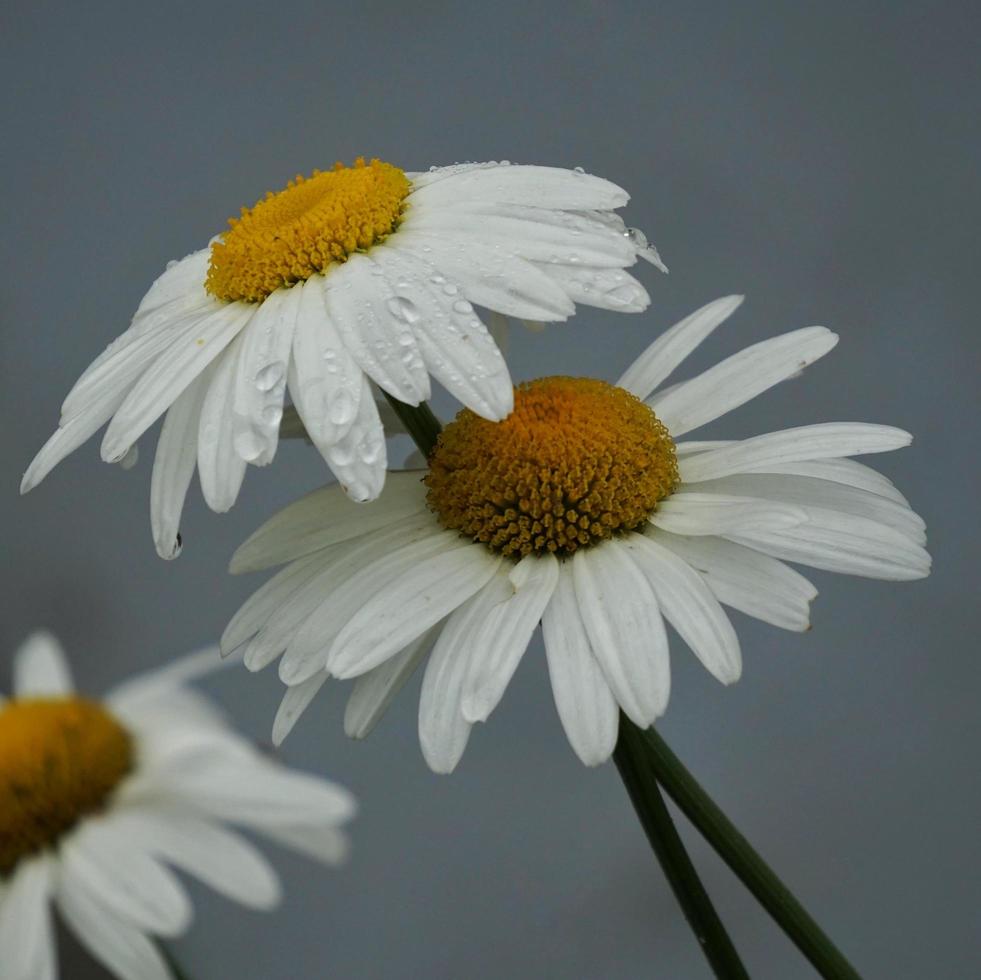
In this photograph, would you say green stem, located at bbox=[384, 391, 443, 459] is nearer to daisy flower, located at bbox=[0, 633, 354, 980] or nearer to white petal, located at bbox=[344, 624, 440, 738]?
white petal, located at bbox=[344, 624, 440, 738]

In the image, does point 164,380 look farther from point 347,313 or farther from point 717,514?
point 717,514

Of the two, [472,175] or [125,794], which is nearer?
[125,794]

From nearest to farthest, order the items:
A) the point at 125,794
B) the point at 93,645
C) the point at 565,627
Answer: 1. the point at 125,794
2. the point at 565,627
3. the point at 93,645

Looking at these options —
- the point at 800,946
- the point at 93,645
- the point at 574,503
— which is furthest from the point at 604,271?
the point at 93,645

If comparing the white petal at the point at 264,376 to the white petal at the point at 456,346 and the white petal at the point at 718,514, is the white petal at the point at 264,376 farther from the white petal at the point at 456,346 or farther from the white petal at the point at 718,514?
the white petal at the point at 718,514

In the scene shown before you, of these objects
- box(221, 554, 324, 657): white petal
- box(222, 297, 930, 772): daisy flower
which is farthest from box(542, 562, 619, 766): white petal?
box(221, 554, 324, 657): white petal

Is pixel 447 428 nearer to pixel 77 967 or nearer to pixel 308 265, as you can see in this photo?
pixel 308 265
